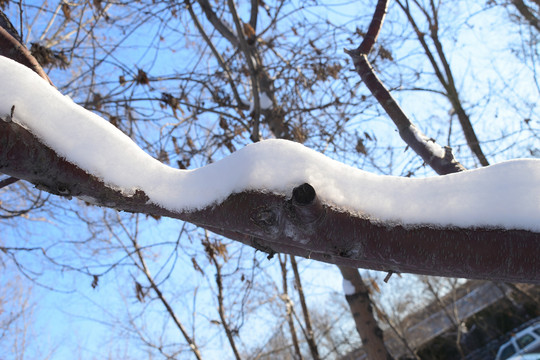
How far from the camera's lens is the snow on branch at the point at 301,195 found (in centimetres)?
101

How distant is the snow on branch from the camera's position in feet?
3.33

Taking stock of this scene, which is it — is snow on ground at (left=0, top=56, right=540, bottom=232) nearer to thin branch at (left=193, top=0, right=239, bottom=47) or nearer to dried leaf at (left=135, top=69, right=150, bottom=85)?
dried leaf at (left=135, top=69, right=150, bottom=85)

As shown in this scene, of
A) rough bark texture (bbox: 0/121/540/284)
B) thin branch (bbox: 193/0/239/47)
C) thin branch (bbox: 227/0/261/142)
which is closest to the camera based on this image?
rough bark texture (bbox: 0/121/540/284)

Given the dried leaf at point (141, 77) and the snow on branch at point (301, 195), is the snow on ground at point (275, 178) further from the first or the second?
the dried leaf at point (141, 77)

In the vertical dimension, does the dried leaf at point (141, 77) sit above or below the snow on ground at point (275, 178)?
above

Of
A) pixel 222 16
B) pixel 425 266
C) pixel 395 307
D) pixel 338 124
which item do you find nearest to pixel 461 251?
pixel 425 266

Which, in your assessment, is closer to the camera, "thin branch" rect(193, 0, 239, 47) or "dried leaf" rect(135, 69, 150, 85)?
"dried leaf" rect(135, 69, 150, 85)

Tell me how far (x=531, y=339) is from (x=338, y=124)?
11003 millimetres

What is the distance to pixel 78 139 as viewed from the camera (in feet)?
3.47

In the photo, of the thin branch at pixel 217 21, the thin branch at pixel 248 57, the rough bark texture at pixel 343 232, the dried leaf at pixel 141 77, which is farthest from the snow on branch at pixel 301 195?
the thin branch at pixel 217 21

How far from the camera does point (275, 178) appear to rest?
107cm

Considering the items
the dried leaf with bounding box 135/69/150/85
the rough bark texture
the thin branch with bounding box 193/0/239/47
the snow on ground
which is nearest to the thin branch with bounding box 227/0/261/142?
the thin branch with bounding box 193/0/239/47

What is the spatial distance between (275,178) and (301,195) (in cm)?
12

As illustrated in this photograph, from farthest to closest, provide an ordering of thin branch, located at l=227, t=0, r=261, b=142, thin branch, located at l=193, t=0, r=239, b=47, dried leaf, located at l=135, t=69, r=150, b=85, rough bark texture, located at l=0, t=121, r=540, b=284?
thin branch, located at l=193, t=0, r=239, b=47, dried leaf, located at l=135, t=69, r=150, b=85, thin branch, located at l=227, t=0, r=261, b=142, rough bark texture, located at l=0, t=121, r=540, b=284
